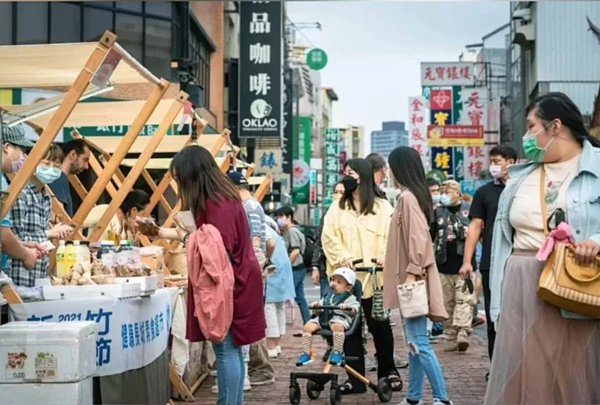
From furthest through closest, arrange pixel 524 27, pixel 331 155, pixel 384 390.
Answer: pixel 331 155
pixel 524 27
pixel 384 390

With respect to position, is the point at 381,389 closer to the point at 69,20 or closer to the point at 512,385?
the point at 512,385

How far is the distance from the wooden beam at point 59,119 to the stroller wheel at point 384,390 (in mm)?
3674

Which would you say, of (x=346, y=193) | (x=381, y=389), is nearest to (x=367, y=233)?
(x=346, y=193)

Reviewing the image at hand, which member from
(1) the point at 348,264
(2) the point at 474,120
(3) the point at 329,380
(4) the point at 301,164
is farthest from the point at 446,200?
(4) the point at 301,164

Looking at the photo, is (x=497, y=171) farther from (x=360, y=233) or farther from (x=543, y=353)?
(x=543, y=353)

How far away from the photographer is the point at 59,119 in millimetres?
5730

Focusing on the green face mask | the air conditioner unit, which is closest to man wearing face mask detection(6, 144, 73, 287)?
the green face mask

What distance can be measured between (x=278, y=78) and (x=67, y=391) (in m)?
26.0

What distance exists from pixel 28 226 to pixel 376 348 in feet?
11.7

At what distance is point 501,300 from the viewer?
17.4 ft

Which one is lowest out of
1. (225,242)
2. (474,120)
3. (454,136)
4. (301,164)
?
(225,242)

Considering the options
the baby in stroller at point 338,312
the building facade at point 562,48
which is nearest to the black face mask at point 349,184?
the baby in stroller at point 338,312

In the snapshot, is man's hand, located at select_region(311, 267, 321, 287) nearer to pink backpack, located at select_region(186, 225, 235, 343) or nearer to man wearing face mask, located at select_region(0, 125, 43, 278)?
pink backpack, located at select_region(186, 225, 235, 343)

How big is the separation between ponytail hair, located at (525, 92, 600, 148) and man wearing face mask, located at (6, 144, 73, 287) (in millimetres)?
3352
